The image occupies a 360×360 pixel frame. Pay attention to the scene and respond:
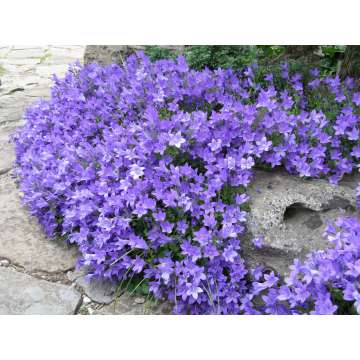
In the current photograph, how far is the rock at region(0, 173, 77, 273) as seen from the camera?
10.5 ft

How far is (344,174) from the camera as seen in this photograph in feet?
10.6

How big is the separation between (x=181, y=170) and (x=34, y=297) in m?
1.11

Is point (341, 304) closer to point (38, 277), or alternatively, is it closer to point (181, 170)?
point (181, 170)

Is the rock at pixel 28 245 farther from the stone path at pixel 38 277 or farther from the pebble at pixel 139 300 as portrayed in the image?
the pebble at pixel 139 300

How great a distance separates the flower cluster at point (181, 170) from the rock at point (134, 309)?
111 mm

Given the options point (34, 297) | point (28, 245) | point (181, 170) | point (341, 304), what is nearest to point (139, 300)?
point (34, 297)

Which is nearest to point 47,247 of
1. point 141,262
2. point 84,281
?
point 84,281

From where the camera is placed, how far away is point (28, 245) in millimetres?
3375

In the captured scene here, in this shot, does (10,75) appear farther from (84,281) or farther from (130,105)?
(84,281)

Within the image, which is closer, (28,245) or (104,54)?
(28,245)

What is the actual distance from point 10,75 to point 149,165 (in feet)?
19.1

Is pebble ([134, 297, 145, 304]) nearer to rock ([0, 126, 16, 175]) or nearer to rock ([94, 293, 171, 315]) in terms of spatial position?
rock ([94, 293, 171, 315])

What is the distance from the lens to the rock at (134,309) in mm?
2812

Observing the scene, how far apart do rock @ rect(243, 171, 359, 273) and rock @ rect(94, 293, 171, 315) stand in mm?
549
